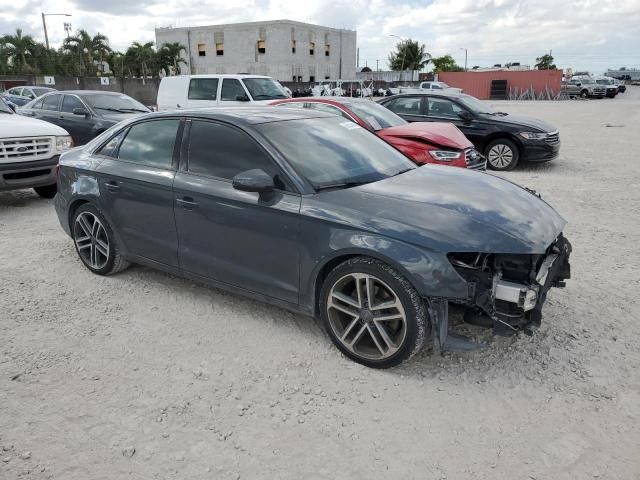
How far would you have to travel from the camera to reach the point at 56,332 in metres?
3.81

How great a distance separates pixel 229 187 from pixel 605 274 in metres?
3.55

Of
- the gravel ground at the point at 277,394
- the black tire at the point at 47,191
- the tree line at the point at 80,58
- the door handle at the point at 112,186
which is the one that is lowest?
the gravel ground at the point at 277,394

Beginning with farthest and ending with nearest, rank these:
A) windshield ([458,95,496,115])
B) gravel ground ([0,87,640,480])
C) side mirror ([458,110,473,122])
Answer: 1. windshield ([458,95,496,115])
2. side mirror ([458,110,473,122])
3. gravel ground ([0,87,640,480])

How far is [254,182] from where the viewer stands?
336 centimetres

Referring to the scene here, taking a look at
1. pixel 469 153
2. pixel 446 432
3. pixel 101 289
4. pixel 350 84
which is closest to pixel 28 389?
pixel 101 289

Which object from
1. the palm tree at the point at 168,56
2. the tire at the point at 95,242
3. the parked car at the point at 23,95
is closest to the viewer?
the tire at the point at 95,242

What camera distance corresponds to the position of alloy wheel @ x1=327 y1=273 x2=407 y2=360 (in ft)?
10.3

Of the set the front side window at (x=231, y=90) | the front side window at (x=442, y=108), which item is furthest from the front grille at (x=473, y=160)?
the front side window at (x=231, y=90)

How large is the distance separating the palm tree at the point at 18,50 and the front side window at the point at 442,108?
1688 inches

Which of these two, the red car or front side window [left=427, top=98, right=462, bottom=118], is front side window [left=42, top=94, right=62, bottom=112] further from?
front side window [left=427, top=98, right=462, bottom=118]

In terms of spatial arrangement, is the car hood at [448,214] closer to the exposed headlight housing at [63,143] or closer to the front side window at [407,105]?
the exposed headlight housing at [63,143]

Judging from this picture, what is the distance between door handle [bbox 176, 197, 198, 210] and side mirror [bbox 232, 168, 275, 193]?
57 centimetres

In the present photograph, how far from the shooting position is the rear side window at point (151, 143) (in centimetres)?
411

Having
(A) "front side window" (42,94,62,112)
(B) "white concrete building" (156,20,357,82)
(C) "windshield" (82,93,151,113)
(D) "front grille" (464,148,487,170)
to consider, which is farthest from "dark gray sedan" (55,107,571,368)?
(B) "white concrete building" (156,20,357,82)
